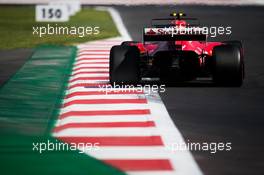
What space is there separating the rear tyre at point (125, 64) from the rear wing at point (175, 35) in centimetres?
35

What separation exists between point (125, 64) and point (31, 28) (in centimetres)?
1942

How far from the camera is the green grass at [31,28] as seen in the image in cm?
2520

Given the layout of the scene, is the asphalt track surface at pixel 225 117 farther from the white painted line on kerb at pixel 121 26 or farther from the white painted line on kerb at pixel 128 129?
the white painted line on kerb at pixel 121 26

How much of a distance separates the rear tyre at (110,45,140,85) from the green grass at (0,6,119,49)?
1061 cm

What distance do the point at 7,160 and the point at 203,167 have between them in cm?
196

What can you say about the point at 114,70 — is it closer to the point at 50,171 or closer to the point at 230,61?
the point at 230,61

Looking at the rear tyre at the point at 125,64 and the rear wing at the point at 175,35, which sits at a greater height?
the rear wing at the point at 175,35

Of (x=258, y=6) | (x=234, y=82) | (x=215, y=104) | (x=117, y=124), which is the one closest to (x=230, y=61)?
(x=234, y=82)

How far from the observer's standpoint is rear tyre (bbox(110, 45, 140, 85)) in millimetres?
12805

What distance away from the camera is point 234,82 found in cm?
1316

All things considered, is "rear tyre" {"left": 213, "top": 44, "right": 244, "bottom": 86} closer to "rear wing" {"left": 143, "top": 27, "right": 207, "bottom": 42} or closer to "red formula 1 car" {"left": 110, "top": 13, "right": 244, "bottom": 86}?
"red formula 1 car" {"left": 110, "top": 13, "right": 244, "bottom": 86}

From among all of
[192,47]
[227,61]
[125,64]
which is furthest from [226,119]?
[192,47]

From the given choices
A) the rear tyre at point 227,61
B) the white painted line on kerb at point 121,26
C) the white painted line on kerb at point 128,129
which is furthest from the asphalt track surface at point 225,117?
the white painted line on kerb at point 121,26

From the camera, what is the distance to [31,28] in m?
31.8
